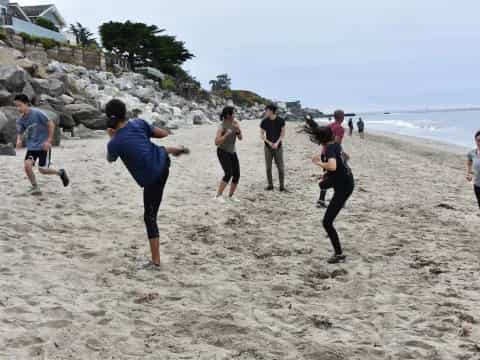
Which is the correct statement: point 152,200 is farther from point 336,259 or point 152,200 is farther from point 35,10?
point 35,10

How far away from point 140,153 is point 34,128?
3.54 metres

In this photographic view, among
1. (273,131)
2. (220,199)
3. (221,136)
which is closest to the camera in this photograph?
(221,136)

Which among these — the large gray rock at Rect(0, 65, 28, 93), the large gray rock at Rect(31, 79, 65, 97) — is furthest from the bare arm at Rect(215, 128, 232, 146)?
the large gray rock at Rect(31, 79, 65, 97)

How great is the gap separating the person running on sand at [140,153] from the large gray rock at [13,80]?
42.2 feet

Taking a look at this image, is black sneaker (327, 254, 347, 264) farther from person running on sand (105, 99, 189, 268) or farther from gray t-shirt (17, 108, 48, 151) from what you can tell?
gray t-shirt (17, 108, 48, 151)

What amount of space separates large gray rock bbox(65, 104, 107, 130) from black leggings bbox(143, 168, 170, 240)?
14250 millimetres

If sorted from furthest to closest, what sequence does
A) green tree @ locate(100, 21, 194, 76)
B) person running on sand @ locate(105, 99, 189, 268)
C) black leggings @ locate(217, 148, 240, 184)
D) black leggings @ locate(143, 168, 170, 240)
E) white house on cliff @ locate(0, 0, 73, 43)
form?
1. green tree @ locate(100, 21, 194, 76)
2. white house on cliff @ locate(0, 0, 73, 43)
3. black leggings @ locate(217, 148, 240, 184)
4. black leggings @ locate(143, 168, 170, 240)
5. person running on sand @ locate(105, 99, 189, 268)

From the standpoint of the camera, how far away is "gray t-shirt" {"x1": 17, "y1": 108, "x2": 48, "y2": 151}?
719 cm

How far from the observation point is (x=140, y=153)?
178 inches

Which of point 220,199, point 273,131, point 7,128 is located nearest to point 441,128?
point 273,131

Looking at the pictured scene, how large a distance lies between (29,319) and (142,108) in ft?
77.9

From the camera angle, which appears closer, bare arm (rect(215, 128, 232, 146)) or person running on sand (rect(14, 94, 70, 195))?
person running on sand (rect(14, 94, 70, 195))

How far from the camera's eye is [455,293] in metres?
4.33

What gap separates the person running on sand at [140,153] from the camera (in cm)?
448
